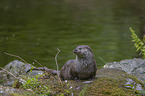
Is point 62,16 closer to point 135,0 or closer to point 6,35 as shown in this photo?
point 6,35

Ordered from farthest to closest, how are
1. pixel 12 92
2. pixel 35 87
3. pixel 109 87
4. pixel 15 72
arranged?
pixel 15 72
pixel 109 87
pixel 35 87
pixel 12 92

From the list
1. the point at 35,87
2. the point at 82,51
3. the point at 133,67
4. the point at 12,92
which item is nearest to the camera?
the point at 12,92

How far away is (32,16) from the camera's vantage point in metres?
25.1

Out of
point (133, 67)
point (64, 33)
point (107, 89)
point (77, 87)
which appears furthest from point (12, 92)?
point (64, 33)

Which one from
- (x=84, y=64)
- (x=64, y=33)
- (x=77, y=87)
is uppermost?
(x=84, y=64)

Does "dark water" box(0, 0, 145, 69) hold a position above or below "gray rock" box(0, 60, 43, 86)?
above

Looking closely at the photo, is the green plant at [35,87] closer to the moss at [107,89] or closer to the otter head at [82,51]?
the moss at [107,89]

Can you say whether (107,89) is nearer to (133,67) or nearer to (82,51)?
(82,51)

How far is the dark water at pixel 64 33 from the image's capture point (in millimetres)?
11383

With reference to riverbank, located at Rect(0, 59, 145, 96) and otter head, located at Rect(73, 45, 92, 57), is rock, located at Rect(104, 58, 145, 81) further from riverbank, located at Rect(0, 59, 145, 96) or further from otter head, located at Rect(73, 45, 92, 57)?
otter head, located at Rect(73, 45, 92, 57)

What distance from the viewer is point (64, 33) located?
1714cm

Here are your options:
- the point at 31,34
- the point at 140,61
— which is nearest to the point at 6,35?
the point at 31,34

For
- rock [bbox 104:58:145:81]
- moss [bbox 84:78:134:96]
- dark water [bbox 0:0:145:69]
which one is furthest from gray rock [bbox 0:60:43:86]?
Answer: moss [bbox 84:78:134:96]

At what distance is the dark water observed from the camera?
11383 mm
